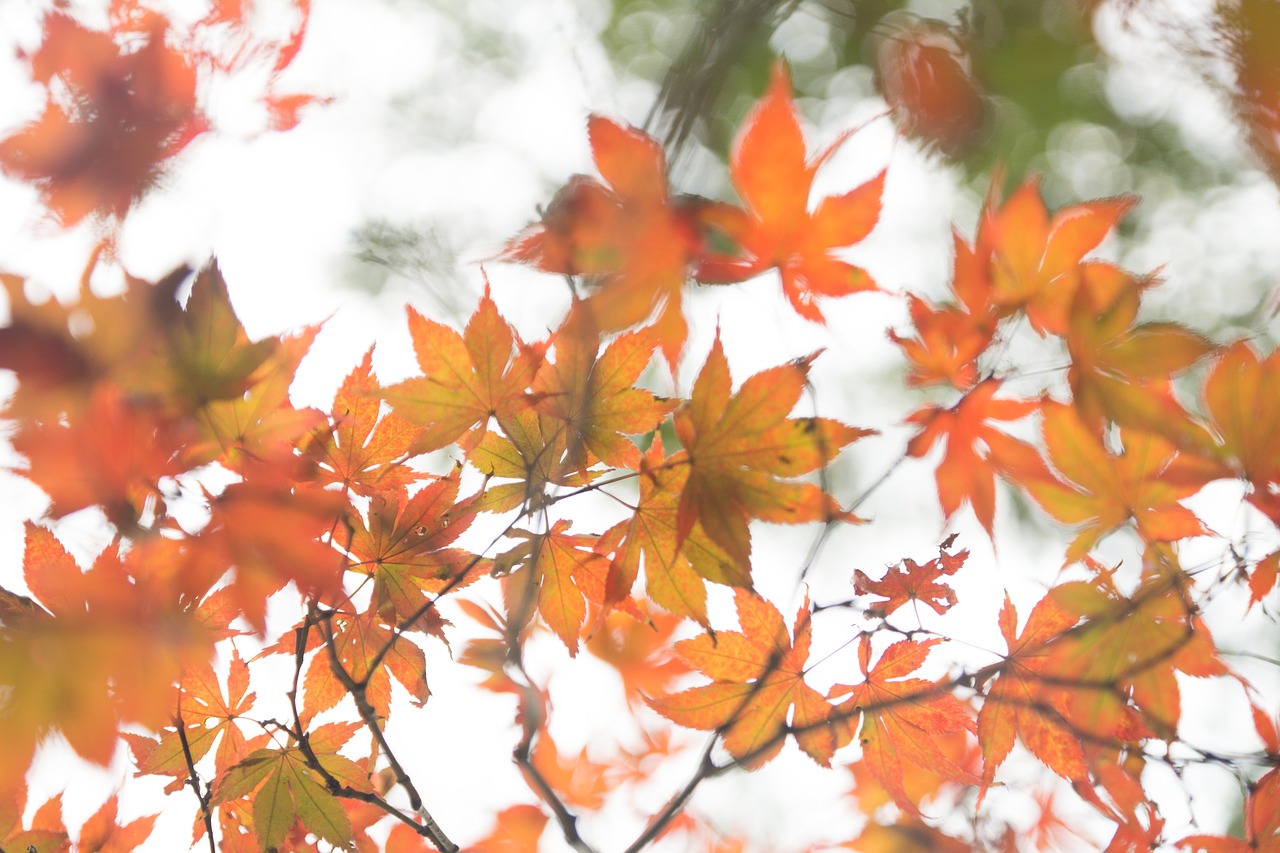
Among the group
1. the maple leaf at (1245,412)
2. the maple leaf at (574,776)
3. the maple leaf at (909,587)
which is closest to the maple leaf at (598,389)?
the maple leaf at (909,587)

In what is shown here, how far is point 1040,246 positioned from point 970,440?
201 millimetres

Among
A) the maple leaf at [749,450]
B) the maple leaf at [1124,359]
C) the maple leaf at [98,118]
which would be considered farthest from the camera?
the maple leaf at [98,118]

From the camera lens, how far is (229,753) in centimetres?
80

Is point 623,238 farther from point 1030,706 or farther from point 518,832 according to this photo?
point 518,832

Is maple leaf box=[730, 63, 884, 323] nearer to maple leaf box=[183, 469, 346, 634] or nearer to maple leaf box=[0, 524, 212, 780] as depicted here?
maple leaf box=[183, 469, 346, 634]

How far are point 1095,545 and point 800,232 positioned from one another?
408mm

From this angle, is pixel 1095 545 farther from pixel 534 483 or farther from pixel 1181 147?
pixel 1181 147

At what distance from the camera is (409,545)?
0.71 meters

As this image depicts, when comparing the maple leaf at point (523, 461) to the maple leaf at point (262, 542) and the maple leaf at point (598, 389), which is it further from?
the maple leaf at point (262, 542)

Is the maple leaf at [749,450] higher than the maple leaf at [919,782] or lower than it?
higher

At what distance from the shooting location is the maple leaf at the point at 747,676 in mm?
710

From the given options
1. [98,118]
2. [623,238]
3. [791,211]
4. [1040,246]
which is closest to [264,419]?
[623,238]

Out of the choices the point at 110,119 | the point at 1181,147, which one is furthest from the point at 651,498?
the point at 1181,147

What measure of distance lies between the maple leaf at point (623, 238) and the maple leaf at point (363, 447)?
0.20m
